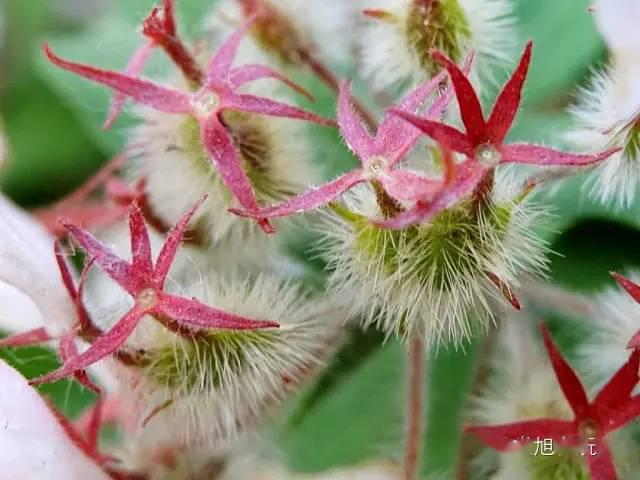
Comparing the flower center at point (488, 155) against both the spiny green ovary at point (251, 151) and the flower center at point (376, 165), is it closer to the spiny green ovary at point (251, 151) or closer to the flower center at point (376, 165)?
the flower center at point (376, 165)

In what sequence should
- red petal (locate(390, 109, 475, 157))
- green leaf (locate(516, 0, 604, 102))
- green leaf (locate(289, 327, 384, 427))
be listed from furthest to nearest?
green leaf (locate(516, 0, 604, 102)) < green leaf (locate(289, 327, 384, 427)) < red petal (locate(390, 109, 475, 157))

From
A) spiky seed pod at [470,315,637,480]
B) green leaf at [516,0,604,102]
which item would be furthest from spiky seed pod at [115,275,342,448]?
green leaf at [516,0,604,102]

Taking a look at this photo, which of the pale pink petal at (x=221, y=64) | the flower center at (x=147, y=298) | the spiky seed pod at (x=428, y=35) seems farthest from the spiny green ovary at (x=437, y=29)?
the flower center at (x=147, y=298)

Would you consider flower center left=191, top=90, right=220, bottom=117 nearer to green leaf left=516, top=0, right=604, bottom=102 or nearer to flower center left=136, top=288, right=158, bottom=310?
flower center left=136, top=288, right=158, bottom=310

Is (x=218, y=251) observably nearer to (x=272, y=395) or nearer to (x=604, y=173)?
(x=272, y=395)

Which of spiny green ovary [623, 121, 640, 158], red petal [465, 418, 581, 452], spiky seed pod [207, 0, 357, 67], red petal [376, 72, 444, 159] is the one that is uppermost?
spiky seed pod [207, 0, 357, 67]

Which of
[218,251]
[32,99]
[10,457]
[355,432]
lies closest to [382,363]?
[355,432]
